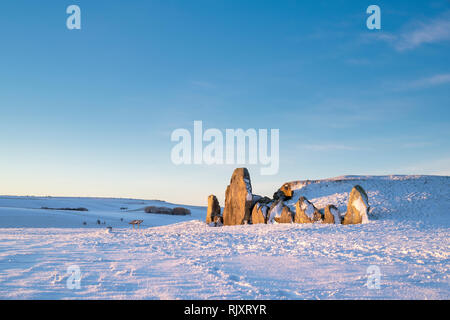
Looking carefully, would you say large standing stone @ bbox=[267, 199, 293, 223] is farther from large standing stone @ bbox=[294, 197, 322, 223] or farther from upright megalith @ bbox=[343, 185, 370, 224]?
upright megalith @ bbox=[343, 185, 370, 224]

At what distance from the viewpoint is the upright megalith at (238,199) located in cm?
1911

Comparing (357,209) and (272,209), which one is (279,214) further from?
(357,209)

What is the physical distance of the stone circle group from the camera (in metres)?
15.7

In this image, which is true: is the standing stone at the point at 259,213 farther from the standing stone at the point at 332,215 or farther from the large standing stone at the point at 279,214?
the standing stone at the point at 332,215

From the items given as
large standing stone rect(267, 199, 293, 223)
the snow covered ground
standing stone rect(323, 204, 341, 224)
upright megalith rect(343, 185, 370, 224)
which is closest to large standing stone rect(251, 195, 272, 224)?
large standing stone rect(267, 199, 293, 223)

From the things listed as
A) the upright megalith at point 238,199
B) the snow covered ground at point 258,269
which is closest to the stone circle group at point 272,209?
the upright megalith at point 238,199

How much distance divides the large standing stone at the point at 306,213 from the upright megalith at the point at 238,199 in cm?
328

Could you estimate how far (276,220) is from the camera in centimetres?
1734

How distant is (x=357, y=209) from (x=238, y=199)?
6.86 metres

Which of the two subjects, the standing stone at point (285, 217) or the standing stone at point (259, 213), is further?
the standing stone at point (259, 213)

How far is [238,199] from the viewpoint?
19.6 meters
